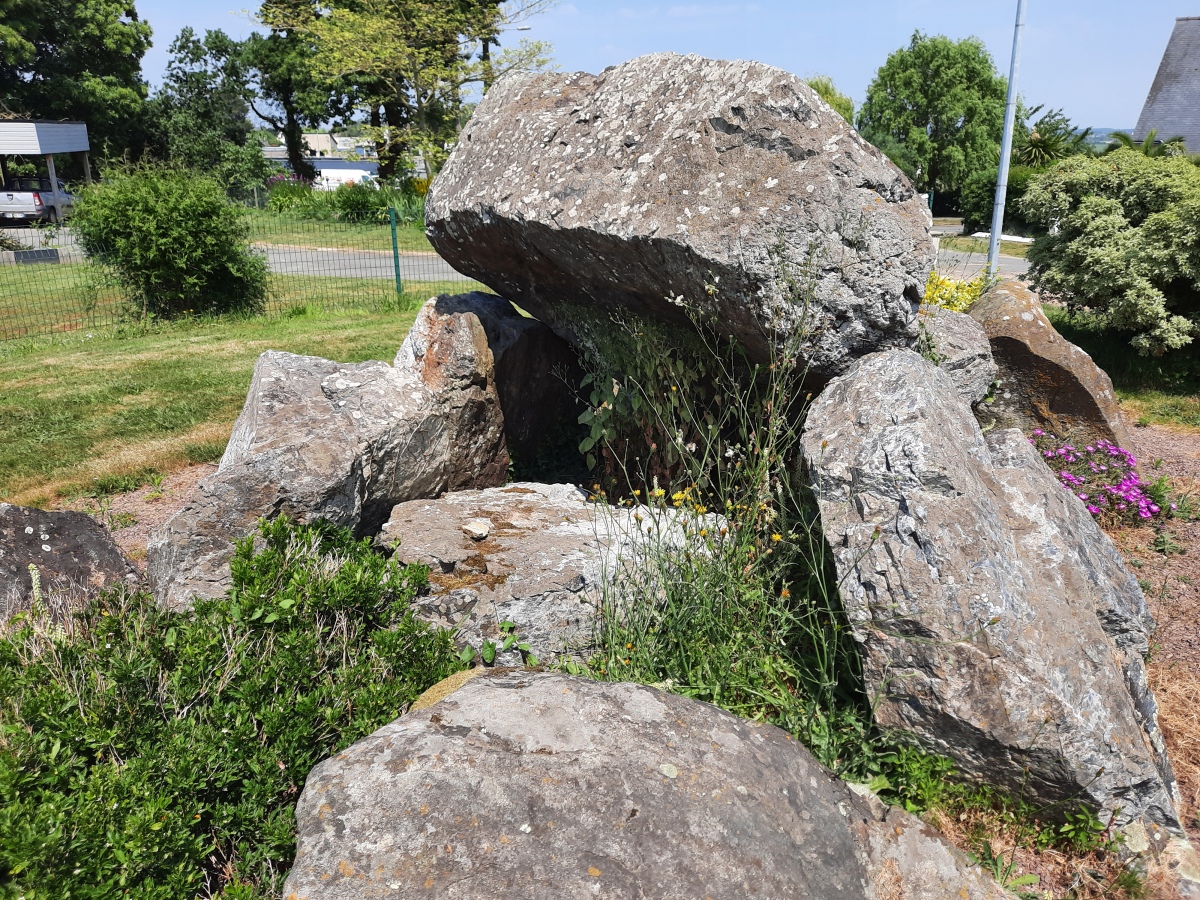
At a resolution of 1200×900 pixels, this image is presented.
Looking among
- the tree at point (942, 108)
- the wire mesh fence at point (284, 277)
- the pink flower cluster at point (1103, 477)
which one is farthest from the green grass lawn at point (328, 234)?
the tree at point (942, 108)

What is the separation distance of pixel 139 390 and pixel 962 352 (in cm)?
729

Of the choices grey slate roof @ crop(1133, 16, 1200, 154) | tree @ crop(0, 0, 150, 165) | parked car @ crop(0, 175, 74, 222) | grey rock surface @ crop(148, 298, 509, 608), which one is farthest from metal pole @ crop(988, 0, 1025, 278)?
tree @ crop(0, 0, 150, 165)

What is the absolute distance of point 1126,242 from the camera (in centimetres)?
856

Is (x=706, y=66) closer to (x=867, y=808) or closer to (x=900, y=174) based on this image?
(x=900, y=174)

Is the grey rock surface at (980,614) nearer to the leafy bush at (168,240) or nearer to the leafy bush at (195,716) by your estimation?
the leafy bush at (195,716)

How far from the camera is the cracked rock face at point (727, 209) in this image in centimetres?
404

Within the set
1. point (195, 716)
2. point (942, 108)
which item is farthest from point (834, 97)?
point (195, 716)

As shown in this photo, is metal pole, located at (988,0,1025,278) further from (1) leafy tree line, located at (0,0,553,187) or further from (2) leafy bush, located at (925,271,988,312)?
(1) leafy tree line, located at (0,0,553,187)

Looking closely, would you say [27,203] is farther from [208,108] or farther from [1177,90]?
[1177,90]

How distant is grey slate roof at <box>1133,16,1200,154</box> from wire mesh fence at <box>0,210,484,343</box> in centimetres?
2536

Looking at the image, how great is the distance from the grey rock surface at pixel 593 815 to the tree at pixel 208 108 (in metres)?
38.6

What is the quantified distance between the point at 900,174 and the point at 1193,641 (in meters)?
2.70

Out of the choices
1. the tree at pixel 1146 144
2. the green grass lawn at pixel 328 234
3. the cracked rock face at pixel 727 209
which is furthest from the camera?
the green grass lawn at pixel 328 234

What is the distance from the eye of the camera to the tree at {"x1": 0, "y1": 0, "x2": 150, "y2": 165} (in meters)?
38.2
